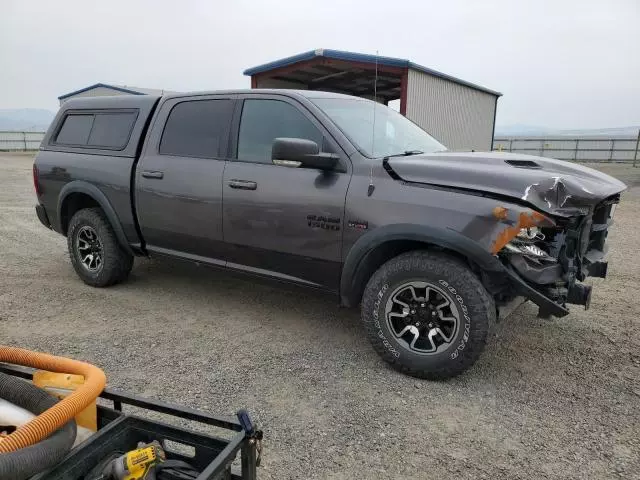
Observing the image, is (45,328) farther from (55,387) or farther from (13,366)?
(55,387)

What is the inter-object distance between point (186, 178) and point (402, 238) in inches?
80.0

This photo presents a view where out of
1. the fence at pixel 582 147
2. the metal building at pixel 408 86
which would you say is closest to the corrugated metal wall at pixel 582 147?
the fence at pixel 582 147

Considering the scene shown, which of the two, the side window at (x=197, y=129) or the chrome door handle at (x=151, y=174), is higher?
the side window at (x=197, y=129)

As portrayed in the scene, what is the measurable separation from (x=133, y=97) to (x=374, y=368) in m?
3.57

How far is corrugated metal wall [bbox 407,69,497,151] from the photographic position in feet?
50.5

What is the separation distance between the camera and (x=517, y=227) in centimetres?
293

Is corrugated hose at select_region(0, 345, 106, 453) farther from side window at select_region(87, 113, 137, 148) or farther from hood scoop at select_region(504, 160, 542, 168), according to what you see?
side window at select_region(87, 113, 137, 148)

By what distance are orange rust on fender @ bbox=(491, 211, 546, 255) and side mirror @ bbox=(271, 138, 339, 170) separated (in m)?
1.20

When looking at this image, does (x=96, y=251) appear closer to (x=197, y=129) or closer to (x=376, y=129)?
(x=197, y=129)

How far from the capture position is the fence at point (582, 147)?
30.3 metres

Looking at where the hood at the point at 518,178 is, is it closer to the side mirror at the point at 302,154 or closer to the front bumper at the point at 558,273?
the front bumper at the point at 558,273

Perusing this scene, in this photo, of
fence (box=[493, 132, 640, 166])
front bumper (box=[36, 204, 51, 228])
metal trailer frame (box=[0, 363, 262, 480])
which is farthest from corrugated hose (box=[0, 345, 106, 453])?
fence (box=[493, 132, 640, 166])

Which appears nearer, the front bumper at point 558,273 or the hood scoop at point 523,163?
the front bumper at point 558,273

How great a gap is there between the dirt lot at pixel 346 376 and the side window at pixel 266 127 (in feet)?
3.81
